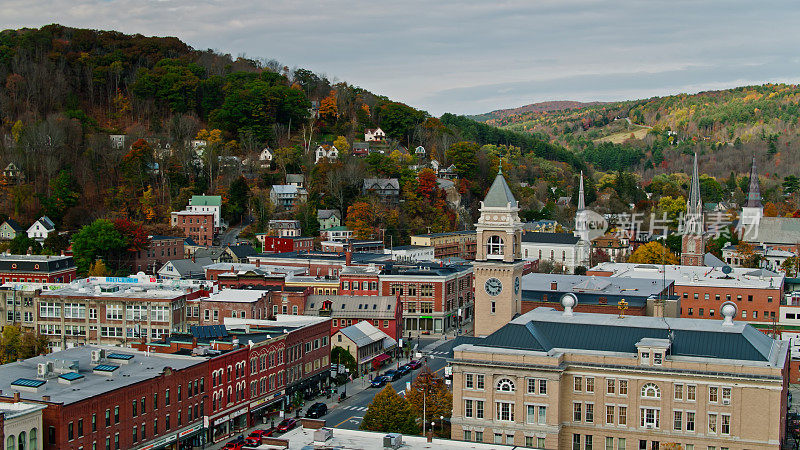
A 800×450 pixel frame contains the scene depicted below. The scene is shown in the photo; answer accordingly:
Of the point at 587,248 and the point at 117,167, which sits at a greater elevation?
the point at 117,167

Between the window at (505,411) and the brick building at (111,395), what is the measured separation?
17574 millimetres

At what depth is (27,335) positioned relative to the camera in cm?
6869

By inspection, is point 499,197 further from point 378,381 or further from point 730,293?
point 730,293

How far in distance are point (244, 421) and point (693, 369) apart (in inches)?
1104

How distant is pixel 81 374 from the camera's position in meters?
50.5

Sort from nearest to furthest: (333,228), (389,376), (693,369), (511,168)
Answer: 1. (693,369)
2. (389,376)
3. (333,228)
4. (511,168)

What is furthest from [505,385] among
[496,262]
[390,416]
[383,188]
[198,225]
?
[383,188]

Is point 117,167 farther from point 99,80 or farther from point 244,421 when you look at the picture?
point 244,421

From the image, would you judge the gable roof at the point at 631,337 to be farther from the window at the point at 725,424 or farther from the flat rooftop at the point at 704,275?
the flat rooftop at the point at 704,275

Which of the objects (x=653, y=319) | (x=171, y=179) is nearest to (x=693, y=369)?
(x=653, y=319)

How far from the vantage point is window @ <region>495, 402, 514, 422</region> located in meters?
50.5

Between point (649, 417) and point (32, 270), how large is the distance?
67.6 meters

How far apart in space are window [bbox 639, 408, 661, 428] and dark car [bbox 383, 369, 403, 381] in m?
26.2

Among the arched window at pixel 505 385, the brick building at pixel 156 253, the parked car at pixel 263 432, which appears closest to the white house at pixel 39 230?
the brick building at pixel 156 253
